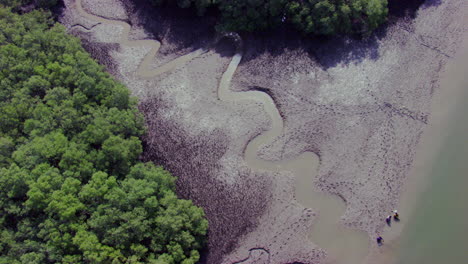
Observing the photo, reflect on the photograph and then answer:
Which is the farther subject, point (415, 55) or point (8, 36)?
point (415, 55)

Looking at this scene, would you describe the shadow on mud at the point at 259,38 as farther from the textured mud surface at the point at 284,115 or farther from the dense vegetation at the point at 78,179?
the dense vegetation at the point at 78,179

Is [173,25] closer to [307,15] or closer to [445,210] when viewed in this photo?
[307,15]

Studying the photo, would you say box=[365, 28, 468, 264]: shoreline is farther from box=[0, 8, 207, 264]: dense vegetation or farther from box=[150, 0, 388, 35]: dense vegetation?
box=[0, 8, 207, 264]: dense vegetation

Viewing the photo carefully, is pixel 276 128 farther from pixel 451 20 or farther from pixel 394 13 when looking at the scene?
pixel 451 20

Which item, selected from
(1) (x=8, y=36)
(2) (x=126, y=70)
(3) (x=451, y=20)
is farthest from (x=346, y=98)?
(1) (x=8, y=36)

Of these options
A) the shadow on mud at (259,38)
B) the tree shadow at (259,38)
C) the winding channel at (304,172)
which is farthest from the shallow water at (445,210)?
the shadow on mud at (259,38)
